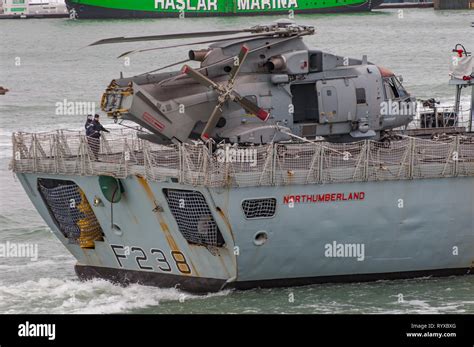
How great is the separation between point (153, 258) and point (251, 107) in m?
4.92

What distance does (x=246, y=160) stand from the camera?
33.7 meters

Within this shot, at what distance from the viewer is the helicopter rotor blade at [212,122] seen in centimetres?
3525

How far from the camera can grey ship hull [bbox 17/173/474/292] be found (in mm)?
33344

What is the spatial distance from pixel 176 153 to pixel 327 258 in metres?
4.85

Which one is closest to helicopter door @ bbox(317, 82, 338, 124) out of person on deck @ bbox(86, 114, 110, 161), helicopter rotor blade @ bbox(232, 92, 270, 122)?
helicopter rotor blade @ bbox(232, 92, 270, 122)

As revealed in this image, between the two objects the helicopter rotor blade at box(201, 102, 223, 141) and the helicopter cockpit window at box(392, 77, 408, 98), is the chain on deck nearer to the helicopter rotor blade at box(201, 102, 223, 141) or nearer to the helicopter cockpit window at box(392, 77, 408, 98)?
the helicopter rotor blade at box(201, 102, 223, 141)

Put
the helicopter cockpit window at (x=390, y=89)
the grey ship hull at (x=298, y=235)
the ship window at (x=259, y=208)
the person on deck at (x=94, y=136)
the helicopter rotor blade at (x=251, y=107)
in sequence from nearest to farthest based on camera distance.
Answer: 1. the ship window at (x=259, y=208)
2. the grey ship hull at (x=298, y=235)
3. the helicopter rotor blade at (x=251, y=107)
4. the person on deck at (x=94, y=136)
5. the helicopter cockpit window at (x=390, y=89)

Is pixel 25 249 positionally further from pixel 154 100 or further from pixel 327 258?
pixel 327 258

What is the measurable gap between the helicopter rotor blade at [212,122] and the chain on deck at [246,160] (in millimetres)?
874

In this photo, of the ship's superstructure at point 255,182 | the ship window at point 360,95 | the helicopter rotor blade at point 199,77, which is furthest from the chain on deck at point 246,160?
the helicopter rotor blade at point 199,77

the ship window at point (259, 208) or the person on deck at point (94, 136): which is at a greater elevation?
the person on deck at point (94, 136)

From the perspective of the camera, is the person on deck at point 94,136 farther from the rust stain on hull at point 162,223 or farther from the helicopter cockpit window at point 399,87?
the helicopter cockpit window at point 399,87

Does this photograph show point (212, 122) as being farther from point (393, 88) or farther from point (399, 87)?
point (399, 87)

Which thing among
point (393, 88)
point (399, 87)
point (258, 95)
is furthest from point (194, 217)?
point (399, 87)
